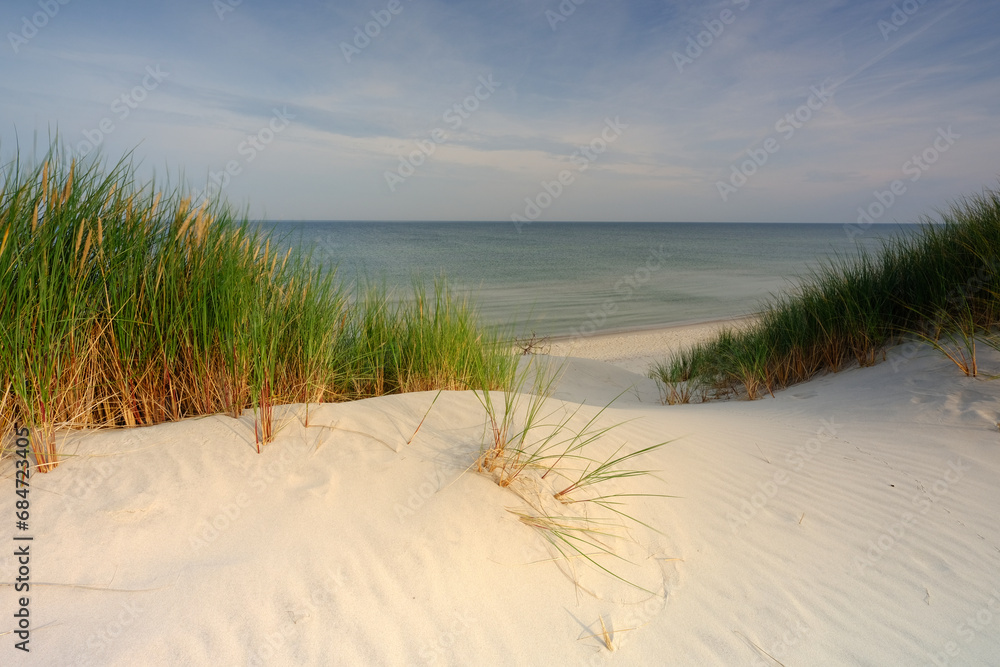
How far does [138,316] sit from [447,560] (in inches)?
84.8

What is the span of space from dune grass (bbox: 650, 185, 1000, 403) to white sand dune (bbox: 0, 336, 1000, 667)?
8.01 ft

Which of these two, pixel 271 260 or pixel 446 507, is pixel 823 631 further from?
pixel 271 260

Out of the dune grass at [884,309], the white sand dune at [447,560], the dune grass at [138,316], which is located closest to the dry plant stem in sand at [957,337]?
the dune grass at [884,309]

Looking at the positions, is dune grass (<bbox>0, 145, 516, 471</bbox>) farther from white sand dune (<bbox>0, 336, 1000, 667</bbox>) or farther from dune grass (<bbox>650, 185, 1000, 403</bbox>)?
dune grass (<bbox>650, 185, 1000, 403</bbox>)

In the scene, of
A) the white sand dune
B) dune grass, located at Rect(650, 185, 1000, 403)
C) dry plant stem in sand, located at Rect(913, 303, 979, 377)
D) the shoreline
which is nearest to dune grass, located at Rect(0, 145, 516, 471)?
the white sand dune

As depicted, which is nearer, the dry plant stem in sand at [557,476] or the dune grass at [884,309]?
the dry plant stem in sand at [557,476]

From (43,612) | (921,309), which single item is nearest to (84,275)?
(43,612)

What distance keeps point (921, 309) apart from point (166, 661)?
6.73m

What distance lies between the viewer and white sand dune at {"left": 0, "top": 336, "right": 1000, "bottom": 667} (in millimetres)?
1949

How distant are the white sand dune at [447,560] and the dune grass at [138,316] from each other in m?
0.22

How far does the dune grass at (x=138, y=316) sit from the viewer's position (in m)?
2.60

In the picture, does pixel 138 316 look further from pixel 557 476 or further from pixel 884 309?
pixel 884 309

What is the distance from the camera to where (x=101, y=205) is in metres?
3.12

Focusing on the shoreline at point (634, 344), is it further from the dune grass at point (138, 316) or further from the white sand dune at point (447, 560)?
the dune grass at point (138, 316)
